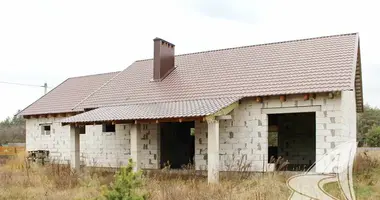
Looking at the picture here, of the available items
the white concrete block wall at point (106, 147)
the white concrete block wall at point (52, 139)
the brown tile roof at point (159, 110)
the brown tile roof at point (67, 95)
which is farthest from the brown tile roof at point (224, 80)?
the white concrete block wall at point (106, 147)

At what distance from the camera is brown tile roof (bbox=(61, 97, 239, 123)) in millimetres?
13008

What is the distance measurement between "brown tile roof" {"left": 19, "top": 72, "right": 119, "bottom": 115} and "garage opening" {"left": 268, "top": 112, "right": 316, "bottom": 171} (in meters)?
8.67

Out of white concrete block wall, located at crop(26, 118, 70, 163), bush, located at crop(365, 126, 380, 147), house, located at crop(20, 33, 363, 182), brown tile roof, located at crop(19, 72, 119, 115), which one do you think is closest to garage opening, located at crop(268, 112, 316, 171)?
house, located at crop(20, 33, 363, 182)

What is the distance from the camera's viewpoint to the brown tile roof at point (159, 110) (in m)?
13.0

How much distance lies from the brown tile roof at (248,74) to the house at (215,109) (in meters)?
0.04

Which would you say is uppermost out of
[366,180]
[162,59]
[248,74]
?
[162,59]

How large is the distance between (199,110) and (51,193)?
4805 mm

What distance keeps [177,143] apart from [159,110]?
5.64 meters

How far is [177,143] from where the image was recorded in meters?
19.6

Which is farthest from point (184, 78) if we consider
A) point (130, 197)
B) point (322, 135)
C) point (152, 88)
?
point (130, 197)

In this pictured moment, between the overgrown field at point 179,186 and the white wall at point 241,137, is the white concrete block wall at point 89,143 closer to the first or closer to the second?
the white wall at point 241,137

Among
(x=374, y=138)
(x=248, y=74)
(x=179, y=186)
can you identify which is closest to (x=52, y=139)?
(x=248, y=74)

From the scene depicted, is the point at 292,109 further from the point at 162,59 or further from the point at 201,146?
the point at 162,59

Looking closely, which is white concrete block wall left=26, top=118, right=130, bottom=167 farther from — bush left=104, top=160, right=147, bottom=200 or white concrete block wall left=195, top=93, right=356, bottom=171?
bush left=104, top=160, right=147, bottom=200
